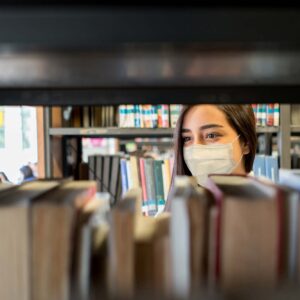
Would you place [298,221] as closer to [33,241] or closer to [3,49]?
[33,241]

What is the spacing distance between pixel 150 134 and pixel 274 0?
215 centimetres

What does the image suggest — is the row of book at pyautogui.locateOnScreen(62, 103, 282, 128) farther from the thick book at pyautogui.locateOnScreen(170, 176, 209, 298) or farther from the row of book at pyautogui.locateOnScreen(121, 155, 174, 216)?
the thick book at pyautogui.locateOnScreen(170, 176, 209, 298)

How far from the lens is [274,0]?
0.41 meters

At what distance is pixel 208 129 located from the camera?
1.70 m

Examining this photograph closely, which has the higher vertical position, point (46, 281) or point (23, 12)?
point (23, 12)

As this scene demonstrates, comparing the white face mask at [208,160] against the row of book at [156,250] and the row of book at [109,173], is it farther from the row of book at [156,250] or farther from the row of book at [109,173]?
the row of book at [109,173]

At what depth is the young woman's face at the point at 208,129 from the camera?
1.69 m

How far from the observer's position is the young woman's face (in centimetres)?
169

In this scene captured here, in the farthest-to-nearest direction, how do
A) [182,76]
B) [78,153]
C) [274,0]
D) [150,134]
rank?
[78,153], [150,134], [182,76], [274,0]

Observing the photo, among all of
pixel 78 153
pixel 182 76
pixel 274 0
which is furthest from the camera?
pixel 78 153

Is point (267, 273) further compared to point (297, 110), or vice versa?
point (297, 110)

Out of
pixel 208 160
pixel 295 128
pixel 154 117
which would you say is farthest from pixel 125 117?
pixel 208 160

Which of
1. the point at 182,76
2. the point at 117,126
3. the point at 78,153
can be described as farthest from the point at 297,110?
the point at 182,76

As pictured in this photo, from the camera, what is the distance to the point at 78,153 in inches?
121
